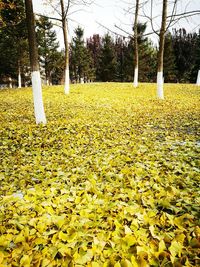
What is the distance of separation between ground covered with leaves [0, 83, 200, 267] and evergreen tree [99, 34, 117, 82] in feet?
126

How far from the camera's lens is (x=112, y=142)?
6117 mm

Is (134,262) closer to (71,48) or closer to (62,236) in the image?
(62,236)

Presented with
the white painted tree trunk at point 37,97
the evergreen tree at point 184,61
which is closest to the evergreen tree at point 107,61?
the evergreen tree at point 184,61

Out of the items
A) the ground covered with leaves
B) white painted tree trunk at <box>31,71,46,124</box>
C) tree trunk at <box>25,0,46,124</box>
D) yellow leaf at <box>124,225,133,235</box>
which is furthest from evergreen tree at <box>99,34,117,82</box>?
yellow leaf at <box>124,225,133,235</box>

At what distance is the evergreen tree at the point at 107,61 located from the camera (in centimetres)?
4253

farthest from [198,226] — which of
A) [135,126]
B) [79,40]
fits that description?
[79,40]

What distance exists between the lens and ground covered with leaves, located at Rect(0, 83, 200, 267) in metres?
2.31

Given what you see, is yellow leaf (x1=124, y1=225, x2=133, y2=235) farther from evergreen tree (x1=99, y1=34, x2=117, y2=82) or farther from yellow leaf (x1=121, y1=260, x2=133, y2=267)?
evergreen tree (x1=99, y1=34, x2=117, y2=82)

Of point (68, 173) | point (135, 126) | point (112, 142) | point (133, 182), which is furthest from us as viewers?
point (135, 126)

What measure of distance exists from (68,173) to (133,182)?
1.32m

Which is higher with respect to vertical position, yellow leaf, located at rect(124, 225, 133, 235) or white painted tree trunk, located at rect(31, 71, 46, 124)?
white painted tree trunk, located at rect(31, 71, 46, 124)

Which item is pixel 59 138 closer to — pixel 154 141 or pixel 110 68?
pixel 154 141

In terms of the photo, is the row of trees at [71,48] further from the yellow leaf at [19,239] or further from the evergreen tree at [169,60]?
the yellow leaf at [19,239]

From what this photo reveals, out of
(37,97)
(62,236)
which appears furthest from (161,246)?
(37,97)
